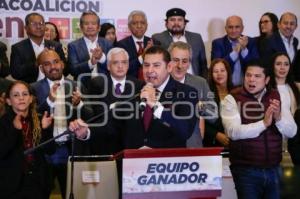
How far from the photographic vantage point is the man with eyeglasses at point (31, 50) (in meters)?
5.80

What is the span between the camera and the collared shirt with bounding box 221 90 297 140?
4039 mm

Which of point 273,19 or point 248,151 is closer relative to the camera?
point 248,151

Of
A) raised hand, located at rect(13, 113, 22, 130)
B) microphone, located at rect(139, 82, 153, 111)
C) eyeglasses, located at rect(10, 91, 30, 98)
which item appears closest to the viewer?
microphone, located at rect(139, 82, 153, 111)

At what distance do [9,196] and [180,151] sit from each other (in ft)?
4.18

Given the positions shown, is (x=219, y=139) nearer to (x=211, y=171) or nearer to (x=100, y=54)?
(x=100, y=54)

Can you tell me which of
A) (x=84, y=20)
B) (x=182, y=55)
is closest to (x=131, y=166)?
(x=182, y=55)

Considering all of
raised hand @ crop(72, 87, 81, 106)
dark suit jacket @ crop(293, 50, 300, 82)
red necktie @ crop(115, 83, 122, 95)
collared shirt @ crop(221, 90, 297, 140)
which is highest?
dark suit jacket @ crop(293, 50, 300, 82)

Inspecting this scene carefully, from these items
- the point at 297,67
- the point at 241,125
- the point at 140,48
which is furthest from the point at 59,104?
the point at 297,67

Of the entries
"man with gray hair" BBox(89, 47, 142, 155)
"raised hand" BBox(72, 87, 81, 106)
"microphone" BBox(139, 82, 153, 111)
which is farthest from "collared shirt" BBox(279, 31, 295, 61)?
"microphone" BBox(139, 82, 153, 111)

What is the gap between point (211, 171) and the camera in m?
3.32

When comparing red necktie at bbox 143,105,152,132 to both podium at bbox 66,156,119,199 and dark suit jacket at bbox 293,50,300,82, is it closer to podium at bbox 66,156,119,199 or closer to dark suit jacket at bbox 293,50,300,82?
podium at bbox 66,156,119,199

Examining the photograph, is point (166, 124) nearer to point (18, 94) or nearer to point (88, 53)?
point (18, 94)

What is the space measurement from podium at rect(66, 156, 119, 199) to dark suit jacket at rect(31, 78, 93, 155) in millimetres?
576

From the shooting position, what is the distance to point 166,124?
359 cm
